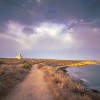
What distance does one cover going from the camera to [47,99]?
468 inches

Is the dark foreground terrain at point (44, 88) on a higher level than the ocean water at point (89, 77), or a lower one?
higher

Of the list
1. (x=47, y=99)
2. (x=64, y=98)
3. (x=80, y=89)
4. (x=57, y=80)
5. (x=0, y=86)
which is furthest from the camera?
(x=57, y=80)

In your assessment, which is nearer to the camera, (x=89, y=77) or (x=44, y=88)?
(x=44, y=88)

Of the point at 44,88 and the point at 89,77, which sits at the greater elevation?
the point at 44,88

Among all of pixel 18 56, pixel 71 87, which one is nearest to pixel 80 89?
pixel 71 87

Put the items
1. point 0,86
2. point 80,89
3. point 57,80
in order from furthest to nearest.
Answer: point 57,80 → point 80,89 → point 0,86

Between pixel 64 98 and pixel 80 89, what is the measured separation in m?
4.05

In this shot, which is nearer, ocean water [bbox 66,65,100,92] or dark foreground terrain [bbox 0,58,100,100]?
dark foreground terrain [bbox 0,58,100,100]

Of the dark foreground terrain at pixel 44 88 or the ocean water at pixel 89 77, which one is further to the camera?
the ocean water at pixel 89 77

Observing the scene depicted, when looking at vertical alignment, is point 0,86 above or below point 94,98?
above

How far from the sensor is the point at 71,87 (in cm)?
1551

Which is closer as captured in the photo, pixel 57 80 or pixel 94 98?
pixel 94 98

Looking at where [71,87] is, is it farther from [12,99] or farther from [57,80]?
[12,99]

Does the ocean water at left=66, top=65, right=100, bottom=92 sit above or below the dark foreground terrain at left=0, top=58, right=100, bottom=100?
below
